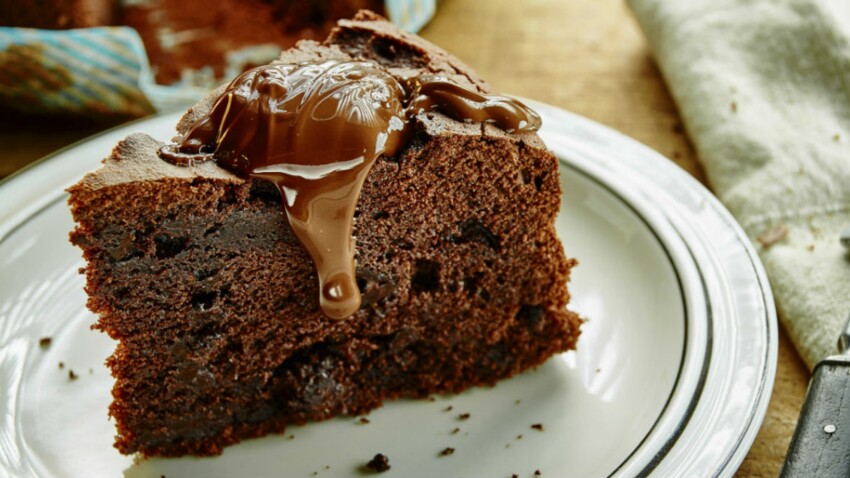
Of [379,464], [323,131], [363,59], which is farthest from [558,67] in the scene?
[379,464]

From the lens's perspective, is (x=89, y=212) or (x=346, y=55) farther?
(x=346, y=55)

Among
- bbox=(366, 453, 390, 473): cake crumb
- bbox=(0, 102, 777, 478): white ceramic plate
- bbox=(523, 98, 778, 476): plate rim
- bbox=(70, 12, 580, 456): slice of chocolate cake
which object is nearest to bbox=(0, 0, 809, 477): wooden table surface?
bbox=(523, 98, 778, 476): plate rim

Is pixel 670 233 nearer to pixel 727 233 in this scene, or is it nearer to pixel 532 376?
pixel 727 233

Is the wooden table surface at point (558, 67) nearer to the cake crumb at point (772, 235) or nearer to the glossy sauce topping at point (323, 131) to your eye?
the cake crumb at point (772, 235)

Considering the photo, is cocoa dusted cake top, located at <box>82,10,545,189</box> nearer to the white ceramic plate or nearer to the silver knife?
the white ceramic plate

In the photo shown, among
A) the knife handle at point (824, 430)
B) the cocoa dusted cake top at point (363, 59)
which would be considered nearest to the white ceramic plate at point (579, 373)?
the knife handle at point (824, 430)

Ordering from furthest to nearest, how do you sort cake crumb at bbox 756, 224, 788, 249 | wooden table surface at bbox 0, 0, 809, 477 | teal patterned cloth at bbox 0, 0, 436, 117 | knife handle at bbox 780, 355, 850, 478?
1. wooden table surface at bbox 0, 0, 809, 477
2. teal patterned cloth at bbox 0, 0, 436, 117
3. cake crumb at bbox 756, 224, 788, 249
4. knife handle at bbox 780, 355, 850, 478

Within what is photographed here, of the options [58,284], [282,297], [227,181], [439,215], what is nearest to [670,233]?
[439,215]
